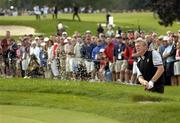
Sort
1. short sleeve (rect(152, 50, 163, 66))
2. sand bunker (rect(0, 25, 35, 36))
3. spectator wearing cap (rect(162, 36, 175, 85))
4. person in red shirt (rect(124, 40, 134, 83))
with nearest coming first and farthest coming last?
1. short sleeve (rect(152, 50, 163, 66))
2. spectator wearing cap (rect(162, 36, 175, 85))
3. person in red shirt (rect(124, 40, 134, 83))
4. sand bunker (rect(0, 25, 35, 36))

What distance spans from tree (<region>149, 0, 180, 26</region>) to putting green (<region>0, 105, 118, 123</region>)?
105 ft

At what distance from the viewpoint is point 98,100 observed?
13.5 metres

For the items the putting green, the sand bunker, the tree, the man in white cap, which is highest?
the tree

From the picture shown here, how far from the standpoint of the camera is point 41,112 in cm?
1142

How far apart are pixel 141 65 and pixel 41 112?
8.18 ft

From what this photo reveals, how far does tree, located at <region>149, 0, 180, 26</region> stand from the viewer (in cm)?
4347

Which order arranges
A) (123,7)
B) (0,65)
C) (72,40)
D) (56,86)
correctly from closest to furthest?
(56,86) → (72,40) → (0,65) → (123,7)

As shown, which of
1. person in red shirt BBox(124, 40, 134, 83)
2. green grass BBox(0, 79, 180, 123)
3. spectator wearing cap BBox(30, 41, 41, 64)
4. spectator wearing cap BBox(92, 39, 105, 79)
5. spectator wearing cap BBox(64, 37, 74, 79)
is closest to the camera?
green grass BBox(0, 79, 180, 123)

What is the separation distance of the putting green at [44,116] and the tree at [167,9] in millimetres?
32036

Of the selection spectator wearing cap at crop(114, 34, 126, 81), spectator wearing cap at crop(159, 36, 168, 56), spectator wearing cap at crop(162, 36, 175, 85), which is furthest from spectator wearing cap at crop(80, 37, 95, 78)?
spectator wearing cap at crop(162, 36, 175, 85)

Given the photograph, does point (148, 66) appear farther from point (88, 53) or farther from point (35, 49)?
point (35, 49)

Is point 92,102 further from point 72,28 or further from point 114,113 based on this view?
point 72,28

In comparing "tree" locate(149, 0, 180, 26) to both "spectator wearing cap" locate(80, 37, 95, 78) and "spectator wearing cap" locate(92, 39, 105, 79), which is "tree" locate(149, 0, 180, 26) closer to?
"spectator wearing cap" locate(80, 37, 95, 78)

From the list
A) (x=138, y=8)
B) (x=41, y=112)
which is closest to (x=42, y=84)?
(x=41, y=112)
